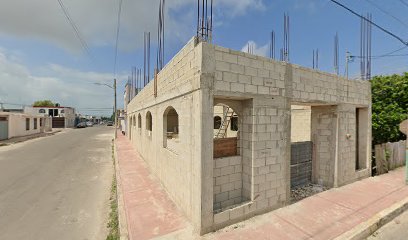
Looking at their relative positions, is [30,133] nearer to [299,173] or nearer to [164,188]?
[164,188]

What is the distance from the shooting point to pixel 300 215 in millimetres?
5754

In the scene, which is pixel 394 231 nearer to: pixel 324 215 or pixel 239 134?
pixel 324 215

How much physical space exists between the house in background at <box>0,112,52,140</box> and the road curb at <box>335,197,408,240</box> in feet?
111

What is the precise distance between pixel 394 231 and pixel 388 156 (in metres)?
6.51

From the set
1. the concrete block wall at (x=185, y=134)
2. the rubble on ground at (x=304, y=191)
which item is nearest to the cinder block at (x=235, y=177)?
the concrete block wall at (x=185, y=134)

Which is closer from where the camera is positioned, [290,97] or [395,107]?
[290,97]

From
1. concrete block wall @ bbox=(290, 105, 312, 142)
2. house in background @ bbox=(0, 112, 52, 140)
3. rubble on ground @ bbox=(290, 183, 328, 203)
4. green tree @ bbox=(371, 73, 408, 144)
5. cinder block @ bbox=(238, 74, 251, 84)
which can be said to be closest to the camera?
cinder block @ bbox=(238, 74, 251, 84)

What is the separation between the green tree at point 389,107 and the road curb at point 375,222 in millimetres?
6483

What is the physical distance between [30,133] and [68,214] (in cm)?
3398

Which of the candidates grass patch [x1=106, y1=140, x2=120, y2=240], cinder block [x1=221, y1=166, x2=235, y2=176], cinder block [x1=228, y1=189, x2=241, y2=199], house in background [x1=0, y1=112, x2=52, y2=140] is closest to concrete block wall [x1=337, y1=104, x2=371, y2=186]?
cinder block [x1=228, y1=189, x2=241, y2=199]

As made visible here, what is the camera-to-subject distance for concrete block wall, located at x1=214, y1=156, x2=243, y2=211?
18.1ft

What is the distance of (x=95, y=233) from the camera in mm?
5395

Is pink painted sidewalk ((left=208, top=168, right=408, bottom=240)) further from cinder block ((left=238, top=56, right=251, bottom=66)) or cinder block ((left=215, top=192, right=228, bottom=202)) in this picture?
cinder block ((left=238, top=56, right=251, bottom=66))

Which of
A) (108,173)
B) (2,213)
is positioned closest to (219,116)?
(108,173)
